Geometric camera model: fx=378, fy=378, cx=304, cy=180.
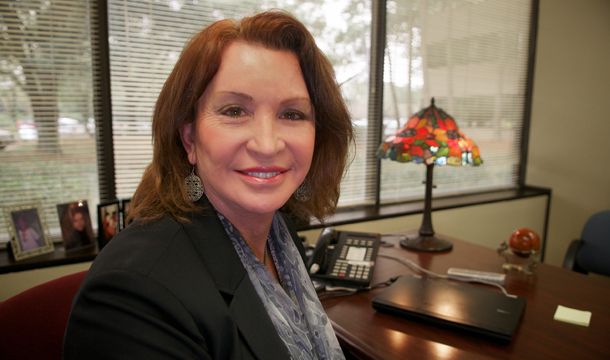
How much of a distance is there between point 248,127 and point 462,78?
271cm

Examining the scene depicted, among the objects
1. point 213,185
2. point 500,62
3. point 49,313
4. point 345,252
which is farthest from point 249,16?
point 500,62

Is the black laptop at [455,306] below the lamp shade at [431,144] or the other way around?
below

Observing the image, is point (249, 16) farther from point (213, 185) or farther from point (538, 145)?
point (538, 145)

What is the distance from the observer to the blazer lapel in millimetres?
767

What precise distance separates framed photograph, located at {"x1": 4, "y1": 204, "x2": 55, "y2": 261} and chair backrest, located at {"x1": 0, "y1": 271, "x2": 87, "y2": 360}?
80 cm

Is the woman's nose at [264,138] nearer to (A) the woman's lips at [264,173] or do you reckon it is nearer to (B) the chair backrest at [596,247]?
(A) the woman's lips at [264,173]

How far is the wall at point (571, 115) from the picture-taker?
10.7 feet

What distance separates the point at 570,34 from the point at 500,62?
66 centimetres

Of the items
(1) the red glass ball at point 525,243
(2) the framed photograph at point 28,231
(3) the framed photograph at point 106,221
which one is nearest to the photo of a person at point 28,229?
(2) the framed photograph at point 28,231

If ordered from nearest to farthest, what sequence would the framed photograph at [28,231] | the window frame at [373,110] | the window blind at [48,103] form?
1. the framed photograph at [28,231]
2. the window blind at [48,103]
3. the window frame at [373,110]

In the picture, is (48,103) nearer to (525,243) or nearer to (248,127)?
(248,127)

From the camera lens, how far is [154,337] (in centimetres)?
62

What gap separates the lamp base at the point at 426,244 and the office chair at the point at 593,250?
0.79 m

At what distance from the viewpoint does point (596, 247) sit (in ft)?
7.15
